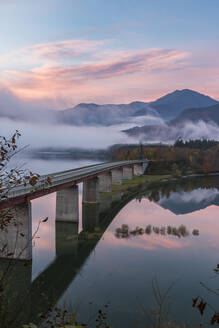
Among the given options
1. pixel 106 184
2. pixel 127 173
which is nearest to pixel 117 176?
pixel 106 184

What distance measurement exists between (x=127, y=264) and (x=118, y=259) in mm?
1649

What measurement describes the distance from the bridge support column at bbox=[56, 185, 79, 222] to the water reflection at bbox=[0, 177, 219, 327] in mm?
1446

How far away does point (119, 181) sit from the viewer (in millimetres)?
85688

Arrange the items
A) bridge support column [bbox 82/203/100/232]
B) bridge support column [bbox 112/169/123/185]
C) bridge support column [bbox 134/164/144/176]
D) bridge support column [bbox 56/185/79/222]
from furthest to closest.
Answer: bridge support column [bbox 134/164/144/176] → bridge support column [bbox 112/169/123/185] → bridge support column [bbox 56/185/79/222] → bridge support column [bbox 82/203/100/232]

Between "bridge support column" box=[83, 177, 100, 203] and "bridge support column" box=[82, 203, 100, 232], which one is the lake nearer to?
"bridge support column" box=[82, 203, 100, 232]

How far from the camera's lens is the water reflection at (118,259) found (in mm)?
21875

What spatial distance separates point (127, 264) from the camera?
28750mm

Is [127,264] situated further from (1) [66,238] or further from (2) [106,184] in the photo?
(2) [106,184]

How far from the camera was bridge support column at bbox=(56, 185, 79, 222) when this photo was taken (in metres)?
44.9

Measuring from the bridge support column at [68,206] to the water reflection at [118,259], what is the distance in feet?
4.74

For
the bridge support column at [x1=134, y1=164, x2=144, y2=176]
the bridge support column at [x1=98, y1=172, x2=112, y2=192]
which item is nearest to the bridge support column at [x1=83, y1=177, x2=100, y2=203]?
the bridge support column at [x1=98, y1=172, x2=112, y2=192]

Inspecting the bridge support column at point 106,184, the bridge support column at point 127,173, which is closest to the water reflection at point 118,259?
the bridge support column at point 106,184

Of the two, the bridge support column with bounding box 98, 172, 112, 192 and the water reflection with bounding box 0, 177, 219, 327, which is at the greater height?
the bridge support column with bounding box 98, 172, 112, 192

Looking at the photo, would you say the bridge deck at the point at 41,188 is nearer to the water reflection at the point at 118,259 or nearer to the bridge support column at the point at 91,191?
the bridge support column at the point at 91,191
